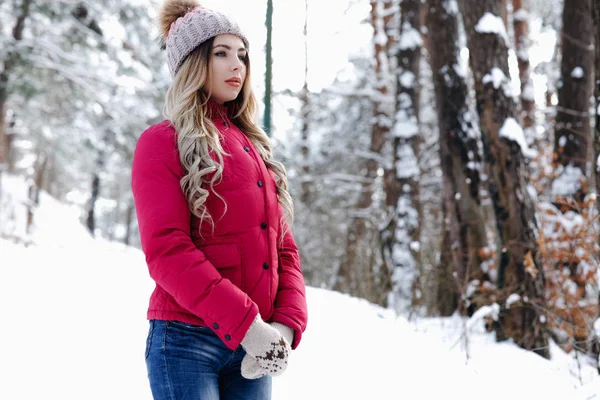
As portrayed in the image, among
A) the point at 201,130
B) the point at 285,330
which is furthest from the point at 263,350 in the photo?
the point at 201,130

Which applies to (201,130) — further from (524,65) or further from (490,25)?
(524,65)

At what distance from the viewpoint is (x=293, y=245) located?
228 centimetres

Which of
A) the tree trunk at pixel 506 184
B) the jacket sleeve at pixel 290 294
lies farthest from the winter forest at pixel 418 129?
the jacket sleeve at pixel 290 294

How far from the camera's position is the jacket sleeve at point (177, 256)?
177cm

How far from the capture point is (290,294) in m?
2.08

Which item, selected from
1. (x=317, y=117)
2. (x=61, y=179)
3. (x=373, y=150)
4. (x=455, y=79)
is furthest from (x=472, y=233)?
(x=61, y=179)

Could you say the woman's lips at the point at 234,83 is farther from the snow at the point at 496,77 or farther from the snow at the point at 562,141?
the snow at the point at 562,141

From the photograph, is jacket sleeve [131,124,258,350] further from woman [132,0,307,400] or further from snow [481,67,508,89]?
snow [481,67,508,89]

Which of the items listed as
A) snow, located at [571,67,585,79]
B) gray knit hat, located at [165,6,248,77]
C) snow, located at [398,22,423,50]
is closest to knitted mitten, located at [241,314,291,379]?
gray knit hat, located at [165,6,248,77]

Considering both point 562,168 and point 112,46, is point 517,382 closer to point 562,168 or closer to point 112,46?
point 562,168

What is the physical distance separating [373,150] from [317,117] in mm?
3124

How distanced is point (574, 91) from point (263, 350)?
8.67 metres

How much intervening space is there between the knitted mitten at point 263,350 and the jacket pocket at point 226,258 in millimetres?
169

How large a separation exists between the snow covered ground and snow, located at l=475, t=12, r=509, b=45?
3.15m
